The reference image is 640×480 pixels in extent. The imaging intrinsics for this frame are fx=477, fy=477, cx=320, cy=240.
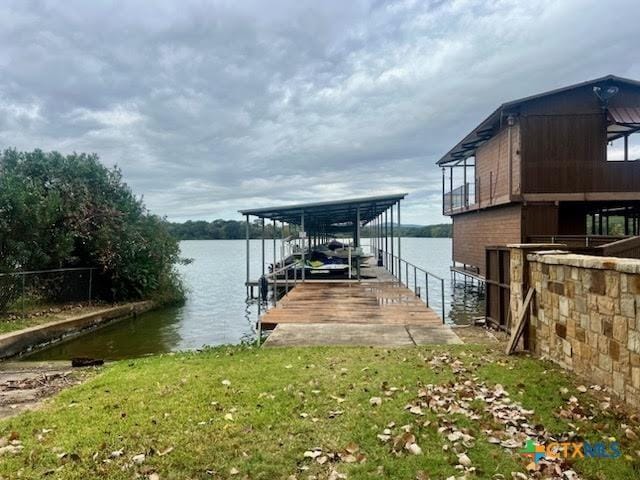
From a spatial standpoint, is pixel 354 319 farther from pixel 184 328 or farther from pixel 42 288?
pixel 42 288

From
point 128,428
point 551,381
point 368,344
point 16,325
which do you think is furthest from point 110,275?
point 551,381

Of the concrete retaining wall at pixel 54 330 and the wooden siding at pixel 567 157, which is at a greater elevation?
the wooden siding at pixel 567 157

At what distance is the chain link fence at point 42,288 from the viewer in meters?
11.9

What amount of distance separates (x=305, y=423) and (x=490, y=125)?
1736cm

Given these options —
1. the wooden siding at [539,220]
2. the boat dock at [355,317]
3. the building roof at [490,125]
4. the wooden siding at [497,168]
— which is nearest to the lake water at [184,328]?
the boat dock at [355,317]

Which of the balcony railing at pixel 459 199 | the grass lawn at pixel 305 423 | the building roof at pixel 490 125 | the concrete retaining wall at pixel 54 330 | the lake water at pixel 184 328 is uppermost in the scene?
the building roof at pixel 490 125

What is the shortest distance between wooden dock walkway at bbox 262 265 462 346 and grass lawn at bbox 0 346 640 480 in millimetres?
1795

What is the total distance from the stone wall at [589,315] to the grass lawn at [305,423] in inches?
10.9

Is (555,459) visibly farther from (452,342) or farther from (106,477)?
(452,342)

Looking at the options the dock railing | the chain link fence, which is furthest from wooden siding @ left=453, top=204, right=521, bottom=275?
the chain link fence

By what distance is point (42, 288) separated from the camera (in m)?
13.6

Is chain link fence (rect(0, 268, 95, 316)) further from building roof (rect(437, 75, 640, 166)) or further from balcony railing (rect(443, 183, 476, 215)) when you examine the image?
balcony railing (rect(443, 183, 476, 215))

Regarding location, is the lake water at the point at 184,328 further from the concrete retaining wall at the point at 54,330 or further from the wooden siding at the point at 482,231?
the wooden siding at the point at 482,231

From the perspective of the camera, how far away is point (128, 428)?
3.99 m
